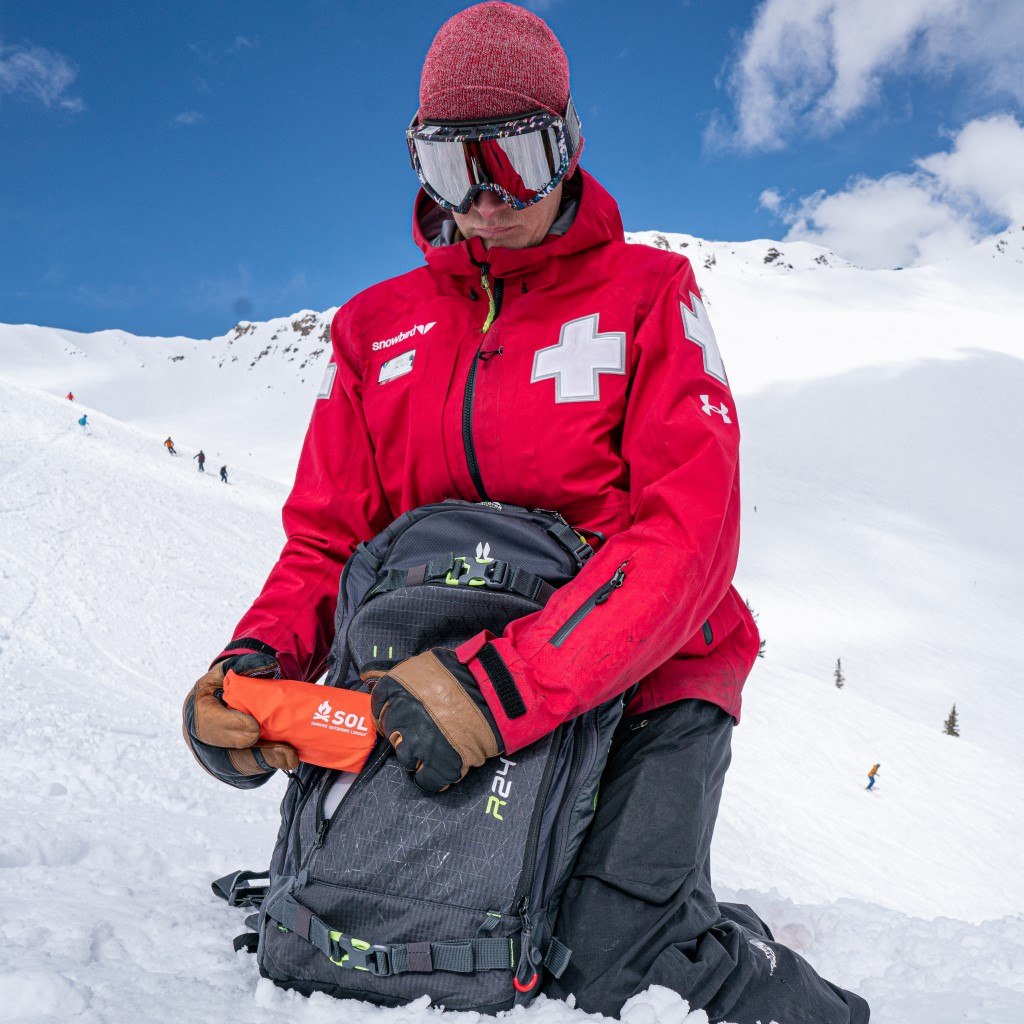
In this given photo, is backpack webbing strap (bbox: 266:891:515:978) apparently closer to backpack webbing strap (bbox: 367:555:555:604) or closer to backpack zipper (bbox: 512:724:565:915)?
backpack zipper (bbox: 512:724:565:915)

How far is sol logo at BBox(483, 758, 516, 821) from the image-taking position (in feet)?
6.16

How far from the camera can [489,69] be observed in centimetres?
228

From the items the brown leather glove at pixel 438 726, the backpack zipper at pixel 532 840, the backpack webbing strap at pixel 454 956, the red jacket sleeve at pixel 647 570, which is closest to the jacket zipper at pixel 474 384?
the red jacket sleeve at pixel 647 570

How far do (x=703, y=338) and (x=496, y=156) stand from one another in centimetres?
81

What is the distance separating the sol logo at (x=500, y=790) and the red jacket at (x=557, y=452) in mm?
122

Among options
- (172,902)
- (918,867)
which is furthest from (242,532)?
(172,902)

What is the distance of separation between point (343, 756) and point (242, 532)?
67.0ft

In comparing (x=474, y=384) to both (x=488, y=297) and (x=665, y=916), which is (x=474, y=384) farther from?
(x=665, y=916)

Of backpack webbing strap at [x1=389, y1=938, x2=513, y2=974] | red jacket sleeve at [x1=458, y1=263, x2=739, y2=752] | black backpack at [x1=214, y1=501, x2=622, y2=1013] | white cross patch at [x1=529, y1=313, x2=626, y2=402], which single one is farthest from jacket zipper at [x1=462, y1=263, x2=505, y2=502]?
backpack webbing strap at [x1=389, y1=938, x2=513, y2=974]

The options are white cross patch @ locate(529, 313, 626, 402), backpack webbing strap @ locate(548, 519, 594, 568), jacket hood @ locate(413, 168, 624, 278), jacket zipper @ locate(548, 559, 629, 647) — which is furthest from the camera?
jacket hood @ locate(413, 168, 624, 278)

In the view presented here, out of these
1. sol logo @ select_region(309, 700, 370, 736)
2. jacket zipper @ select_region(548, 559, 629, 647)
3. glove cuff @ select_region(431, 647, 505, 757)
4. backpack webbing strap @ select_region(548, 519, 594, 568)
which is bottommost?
sol logo @ select_region(309, 700, 370, 736)

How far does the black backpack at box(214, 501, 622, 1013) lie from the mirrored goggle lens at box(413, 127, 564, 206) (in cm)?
104

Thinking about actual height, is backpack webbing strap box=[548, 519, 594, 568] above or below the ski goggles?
below

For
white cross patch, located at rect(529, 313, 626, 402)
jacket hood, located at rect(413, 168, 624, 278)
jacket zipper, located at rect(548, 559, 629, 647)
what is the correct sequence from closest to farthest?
jacket zipper, located at rect(548, 559, 629, 647) < white cross patch, located at rect(529, 313, 626, 402) < jacket hood, located at rect(413, 168, 624, 278)
